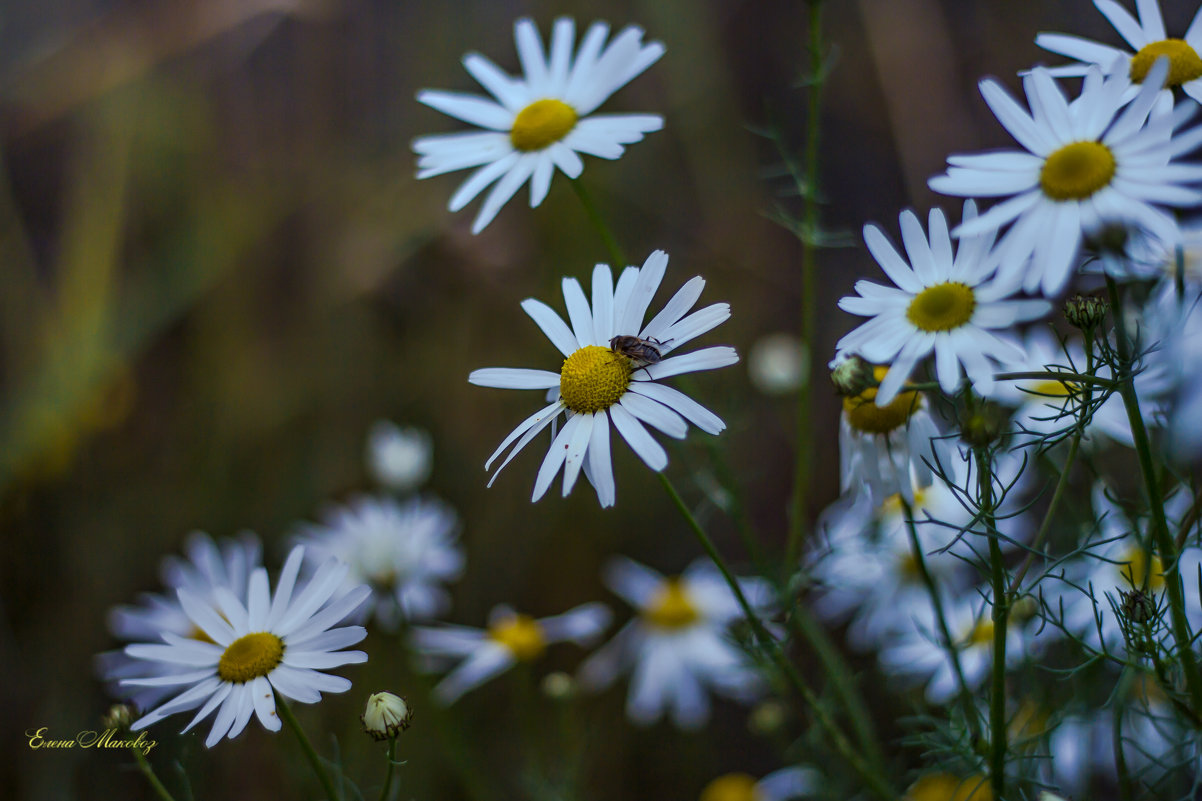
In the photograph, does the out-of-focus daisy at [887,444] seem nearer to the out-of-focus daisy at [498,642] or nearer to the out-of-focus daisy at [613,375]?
the out-of-focus daisy at [613,375]

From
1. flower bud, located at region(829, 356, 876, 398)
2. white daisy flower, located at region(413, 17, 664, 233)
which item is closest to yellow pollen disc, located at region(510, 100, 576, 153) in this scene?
white daisy flower, located at region(413, 17, 664, 233)

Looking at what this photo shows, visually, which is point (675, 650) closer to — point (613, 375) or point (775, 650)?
point (775, 650)

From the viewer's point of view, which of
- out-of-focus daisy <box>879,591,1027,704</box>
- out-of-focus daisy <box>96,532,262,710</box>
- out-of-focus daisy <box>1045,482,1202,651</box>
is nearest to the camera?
out-of-focus daisy <box>1045,482,1202,651</box>

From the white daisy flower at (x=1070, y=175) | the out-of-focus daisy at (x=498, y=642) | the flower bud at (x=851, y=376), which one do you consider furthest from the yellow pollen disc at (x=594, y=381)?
the out-of-focus daisy at (x=498, y=642)

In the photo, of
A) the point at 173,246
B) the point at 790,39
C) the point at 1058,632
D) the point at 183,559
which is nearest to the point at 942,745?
the point at 1058,632

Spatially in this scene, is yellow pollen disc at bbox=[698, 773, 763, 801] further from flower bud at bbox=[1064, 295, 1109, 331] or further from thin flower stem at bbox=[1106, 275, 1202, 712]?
flower bud at bbox=[1064, 295, 1109, 331]

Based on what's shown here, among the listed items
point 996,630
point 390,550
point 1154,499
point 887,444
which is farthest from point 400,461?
point 1154,499

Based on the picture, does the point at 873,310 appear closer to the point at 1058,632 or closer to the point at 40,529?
the point at 1058,632
